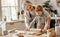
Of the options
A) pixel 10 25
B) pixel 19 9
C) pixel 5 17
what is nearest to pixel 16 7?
pixel 19 9

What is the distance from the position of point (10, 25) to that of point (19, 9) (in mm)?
1029

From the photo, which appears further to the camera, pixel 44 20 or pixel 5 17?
pixel 5 17

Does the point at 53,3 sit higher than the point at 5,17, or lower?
higher

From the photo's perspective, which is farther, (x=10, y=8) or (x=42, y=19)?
(x=10, y=8)

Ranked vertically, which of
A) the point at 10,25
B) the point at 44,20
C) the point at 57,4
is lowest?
the point at 10,25

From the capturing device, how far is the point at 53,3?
5246 millimetres

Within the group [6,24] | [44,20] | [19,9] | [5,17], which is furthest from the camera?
[19,9]

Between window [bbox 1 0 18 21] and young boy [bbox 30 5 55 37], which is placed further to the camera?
window [bbox 1 0 18 21]

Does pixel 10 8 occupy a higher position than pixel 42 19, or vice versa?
pixel 10 8

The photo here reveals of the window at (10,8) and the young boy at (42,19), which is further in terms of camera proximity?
the window at (10,8)

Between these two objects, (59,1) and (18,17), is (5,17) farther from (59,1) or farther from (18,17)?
(59,1)

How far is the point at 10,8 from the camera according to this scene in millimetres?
5582

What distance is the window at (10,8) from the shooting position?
18.0 feet

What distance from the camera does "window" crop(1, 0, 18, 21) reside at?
548 centimetres
